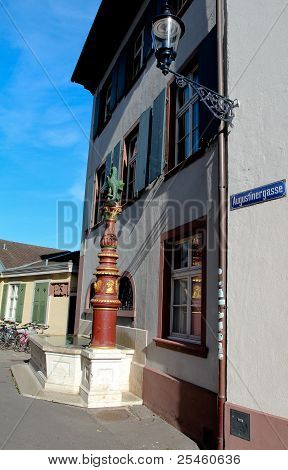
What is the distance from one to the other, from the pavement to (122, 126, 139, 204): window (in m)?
4.83

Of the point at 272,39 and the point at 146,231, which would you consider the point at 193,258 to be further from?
the point at 272,39

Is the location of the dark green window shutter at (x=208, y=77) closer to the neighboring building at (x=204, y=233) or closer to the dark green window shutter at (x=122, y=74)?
the neighboring building at (x=204, y=233)

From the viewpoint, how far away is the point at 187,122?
7.47 m

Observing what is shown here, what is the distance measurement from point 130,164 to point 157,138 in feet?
7.43

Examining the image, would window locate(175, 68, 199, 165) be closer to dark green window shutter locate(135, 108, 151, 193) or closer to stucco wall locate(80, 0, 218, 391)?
stucco wall locate(80, 0, 218, 391)

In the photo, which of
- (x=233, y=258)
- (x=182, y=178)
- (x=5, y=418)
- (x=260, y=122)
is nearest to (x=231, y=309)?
(x=233, y=258)

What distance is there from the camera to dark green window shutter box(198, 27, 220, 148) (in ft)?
19.3

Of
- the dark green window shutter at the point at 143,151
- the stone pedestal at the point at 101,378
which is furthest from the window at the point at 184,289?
the dark green window shutter at the point at 143,151

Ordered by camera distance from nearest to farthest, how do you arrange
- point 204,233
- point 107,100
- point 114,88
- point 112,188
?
point 204,233
point 112,188
point 114,88
point 107,100

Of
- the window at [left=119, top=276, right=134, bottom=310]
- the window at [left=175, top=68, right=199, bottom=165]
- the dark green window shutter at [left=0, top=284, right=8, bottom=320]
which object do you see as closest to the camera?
the window at [left=175, top=68, right=199, bottom=165]

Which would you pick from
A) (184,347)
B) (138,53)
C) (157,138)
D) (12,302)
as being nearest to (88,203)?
(138,53)

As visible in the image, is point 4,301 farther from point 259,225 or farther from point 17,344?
point 259,225

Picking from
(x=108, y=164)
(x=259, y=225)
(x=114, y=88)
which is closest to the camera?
(x=259, y=225)

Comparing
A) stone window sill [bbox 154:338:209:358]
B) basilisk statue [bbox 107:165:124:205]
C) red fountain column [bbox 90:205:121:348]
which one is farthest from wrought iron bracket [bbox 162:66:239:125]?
red fountain column [bbox 90:205:121:348]
